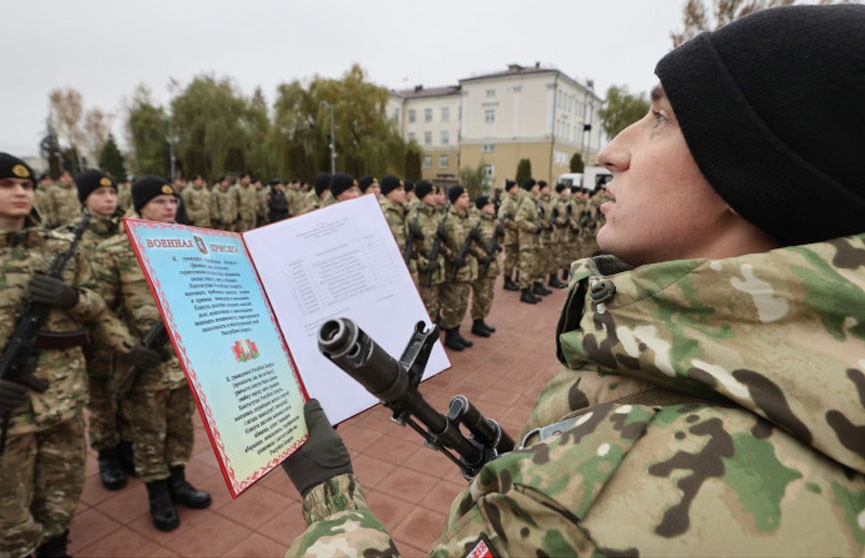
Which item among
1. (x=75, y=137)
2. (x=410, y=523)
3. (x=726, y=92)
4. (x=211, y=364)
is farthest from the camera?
(x=75, y=137)

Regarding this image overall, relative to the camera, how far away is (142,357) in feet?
9.04

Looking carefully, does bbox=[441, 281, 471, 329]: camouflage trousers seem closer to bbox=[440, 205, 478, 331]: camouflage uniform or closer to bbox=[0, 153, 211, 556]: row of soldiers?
bbox=[440, 205, 478, 331]: camouflage uniform

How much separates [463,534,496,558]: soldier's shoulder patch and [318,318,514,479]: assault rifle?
321 mm

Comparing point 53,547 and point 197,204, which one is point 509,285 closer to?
point 53,547

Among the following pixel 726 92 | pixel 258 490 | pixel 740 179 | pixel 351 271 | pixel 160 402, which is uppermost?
pixel 726 92

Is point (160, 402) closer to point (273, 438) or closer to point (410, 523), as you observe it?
point (410, 523)

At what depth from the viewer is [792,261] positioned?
26.2 inches

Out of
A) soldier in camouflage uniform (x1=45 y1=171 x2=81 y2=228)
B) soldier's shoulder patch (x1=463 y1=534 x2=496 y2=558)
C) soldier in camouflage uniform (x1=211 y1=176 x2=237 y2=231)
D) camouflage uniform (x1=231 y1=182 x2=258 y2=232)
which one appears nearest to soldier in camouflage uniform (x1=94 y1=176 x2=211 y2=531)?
soldier's shoulder patch (x1=463 y1=534 x2=496 y2=558)

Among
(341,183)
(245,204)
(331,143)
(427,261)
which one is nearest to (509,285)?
(427,261)

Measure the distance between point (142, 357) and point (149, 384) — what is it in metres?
0.23

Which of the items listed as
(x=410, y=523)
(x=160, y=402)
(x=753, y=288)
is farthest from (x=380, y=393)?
(x=160, y=402)

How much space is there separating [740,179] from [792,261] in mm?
158

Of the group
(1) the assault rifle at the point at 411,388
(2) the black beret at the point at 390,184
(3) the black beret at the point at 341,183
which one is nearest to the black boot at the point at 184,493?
(1) the assault rifle at the point at 411,388

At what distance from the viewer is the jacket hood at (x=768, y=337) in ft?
1.95
